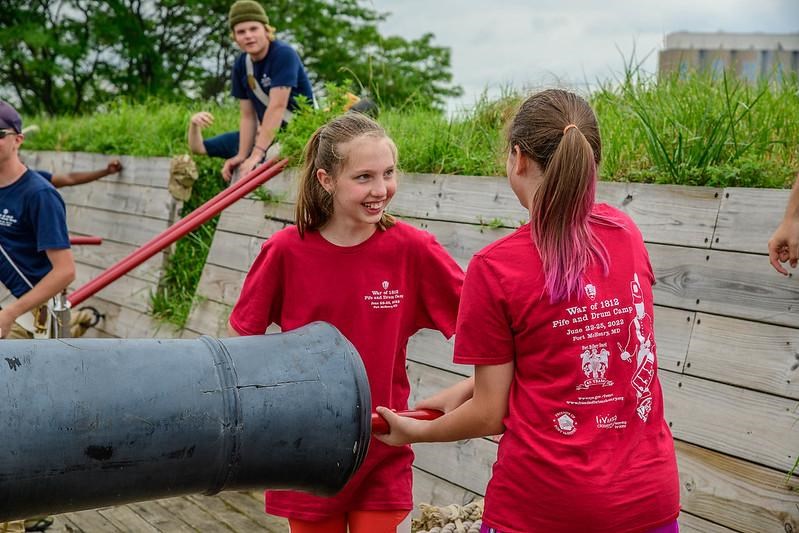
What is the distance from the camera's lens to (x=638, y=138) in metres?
4.41

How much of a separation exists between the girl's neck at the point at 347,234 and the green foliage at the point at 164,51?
1815cm

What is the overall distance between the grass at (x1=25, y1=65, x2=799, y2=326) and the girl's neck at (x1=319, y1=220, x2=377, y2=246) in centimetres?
43

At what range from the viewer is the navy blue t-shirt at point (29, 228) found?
4.35m

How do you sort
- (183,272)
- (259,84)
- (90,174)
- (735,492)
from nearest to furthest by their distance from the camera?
(735,492), (259,84), (183,272), (90,174)

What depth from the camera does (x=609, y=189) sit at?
13.3 ft

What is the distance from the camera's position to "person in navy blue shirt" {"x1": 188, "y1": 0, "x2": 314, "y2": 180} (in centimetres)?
658

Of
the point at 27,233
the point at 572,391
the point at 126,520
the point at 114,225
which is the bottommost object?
the point at 126,520

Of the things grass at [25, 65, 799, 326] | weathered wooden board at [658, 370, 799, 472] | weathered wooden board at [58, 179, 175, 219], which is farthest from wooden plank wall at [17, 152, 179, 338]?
weathered wooden board at [658, 370, 799, 472]

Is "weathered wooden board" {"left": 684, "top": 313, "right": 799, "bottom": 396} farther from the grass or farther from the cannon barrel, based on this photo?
the cannon barrel

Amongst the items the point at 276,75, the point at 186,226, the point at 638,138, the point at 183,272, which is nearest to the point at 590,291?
the point at 638,138

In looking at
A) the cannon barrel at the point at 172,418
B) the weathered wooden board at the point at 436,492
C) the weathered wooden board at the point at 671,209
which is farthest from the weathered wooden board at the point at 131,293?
the cannon barrel at the point at 172,418

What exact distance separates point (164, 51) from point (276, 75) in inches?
658

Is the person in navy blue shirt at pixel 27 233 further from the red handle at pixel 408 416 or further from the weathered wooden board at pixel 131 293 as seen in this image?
the weathered wooden board at pixel 131 293

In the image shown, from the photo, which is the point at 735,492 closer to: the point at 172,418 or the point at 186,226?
the point at 172,418
